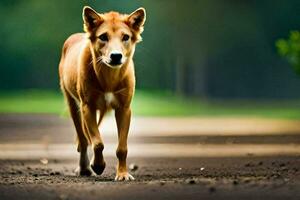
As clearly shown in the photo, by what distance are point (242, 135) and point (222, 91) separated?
3329 centimetres

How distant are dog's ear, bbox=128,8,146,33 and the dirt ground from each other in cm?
178

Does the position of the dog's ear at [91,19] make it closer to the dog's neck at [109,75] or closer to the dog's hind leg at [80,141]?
the dog's neck at [109,75]

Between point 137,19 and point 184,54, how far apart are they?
114ft

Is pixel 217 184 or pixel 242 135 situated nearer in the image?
pixel 217 184

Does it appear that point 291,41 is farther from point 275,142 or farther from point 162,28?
point 162,28

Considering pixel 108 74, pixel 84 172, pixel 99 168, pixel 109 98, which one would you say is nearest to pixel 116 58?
pixel 108 74

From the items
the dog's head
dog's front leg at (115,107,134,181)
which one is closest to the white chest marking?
dog's front leg at (115,107,134,181)

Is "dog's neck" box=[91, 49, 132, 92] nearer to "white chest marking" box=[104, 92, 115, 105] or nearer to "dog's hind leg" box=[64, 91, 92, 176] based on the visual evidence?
"white chest marking" box=[104, 92, 115, 105]

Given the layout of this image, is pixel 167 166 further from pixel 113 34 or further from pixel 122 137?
pixel 113 34

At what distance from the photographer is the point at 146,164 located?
16.6 meters

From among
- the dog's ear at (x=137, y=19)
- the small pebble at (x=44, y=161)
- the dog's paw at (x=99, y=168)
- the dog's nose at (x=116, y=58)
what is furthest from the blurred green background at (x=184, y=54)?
the dog's nose at (x=116, y=58)

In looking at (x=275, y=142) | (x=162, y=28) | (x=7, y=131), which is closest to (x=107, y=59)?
(x=275, y=142)

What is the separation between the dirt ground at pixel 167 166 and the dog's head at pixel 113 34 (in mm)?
1409

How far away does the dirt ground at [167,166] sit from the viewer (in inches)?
446
